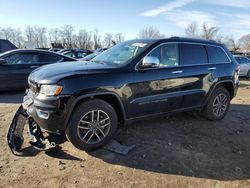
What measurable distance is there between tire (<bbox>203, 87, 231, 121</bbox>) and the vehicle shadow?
150 millimetres

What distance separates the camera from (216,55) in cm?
650

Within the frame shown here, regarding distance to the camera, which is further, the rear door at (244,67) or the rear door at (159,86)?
the rear door at (244,67)

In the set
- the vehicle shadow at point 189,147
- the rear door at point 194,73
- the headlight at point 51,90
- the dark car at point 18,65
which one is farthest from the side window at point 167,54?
the dark car at point 18,65

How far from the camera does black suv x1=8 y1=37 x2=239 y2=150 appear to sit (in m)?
4.33

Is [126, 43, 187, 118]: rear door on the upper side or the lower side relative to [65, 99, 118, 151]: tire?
upper

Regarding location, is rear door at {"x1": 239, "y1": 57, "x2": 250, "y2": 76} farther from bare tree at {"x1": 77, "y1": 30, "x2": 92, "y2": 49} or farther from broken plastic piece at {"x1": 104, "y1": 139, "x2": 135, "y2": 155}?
bare tree at {"x1": 77, "y1": 30, "x2": 92, "y2": 49}

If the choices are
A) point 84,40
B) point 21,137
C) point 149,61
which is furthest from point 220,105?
point 84,40

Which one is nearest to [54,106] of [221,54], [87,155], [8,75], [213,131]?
[87,155]

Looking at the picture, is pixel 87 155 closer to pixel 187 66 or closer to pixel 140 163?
pixel 140 163

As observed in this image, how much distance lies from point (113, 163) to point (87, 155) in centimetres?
47

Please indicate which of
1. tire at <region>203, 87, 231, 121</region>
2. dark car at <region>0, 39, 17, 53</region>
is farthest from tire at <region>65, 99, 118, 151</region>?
dark car at <region>0, 39, 17, 53</region>

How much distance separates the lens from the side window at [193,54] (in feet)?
19.1

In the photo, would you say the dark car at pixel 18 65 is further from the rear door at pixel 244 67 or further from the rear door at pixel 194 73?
the rear door at pixel 244 67

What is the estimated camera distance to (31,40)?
73.0 meters
